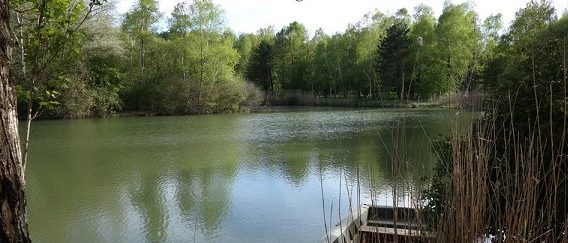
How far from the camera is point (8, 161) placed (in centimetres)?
119

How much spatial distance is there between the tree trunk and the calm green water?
105 centimetres

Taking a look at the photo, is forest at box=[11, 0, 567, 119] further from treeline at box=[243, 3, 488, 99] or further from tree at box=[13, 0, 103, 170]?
tree at box=[13, 0, 103, 170]

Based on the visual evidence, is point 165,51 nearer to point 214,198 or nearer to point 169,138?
point 169,138

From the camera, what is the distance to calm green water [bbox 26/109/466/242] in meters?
5.29

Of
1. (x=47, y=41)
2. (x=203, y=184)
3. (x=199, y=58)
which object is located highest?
(x=199, y=58)

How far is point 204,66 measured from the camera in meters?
28.5

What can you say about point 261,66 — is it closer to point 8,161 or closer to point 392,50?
point 392,50

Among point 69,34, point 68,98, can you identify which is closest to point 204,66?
point 68,98

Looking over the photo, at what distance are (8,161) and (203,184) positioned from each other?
267 inches

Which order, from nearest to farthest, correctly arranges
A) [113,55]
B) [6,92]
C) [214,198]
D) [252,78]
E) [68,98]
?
[6,92], [214,198], [68,98], [113,55], [252,78]

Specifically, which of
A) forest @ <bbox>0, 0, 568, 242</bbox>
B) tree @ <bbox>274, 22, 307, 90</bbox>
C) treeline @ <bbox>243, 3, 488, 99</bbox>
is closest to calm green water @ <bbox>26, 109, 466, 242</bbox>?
forest @ <bbox>0, 0, 568, 242</bbox>

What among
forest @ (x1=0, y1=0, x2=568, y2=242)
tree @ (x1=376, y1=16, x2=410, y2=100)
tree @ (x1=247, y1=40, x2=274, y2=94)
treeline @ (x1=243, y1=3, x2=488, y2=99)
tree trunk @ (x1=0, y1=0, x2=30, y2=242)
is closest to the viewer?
tree trunk @ (x1=0, y1=0, x2=30, y2=242)

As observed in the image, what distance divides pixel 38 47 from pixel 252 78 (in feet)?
141

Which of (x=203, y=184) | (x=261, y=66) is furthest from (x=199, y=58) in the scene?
(x=203, y=184)
